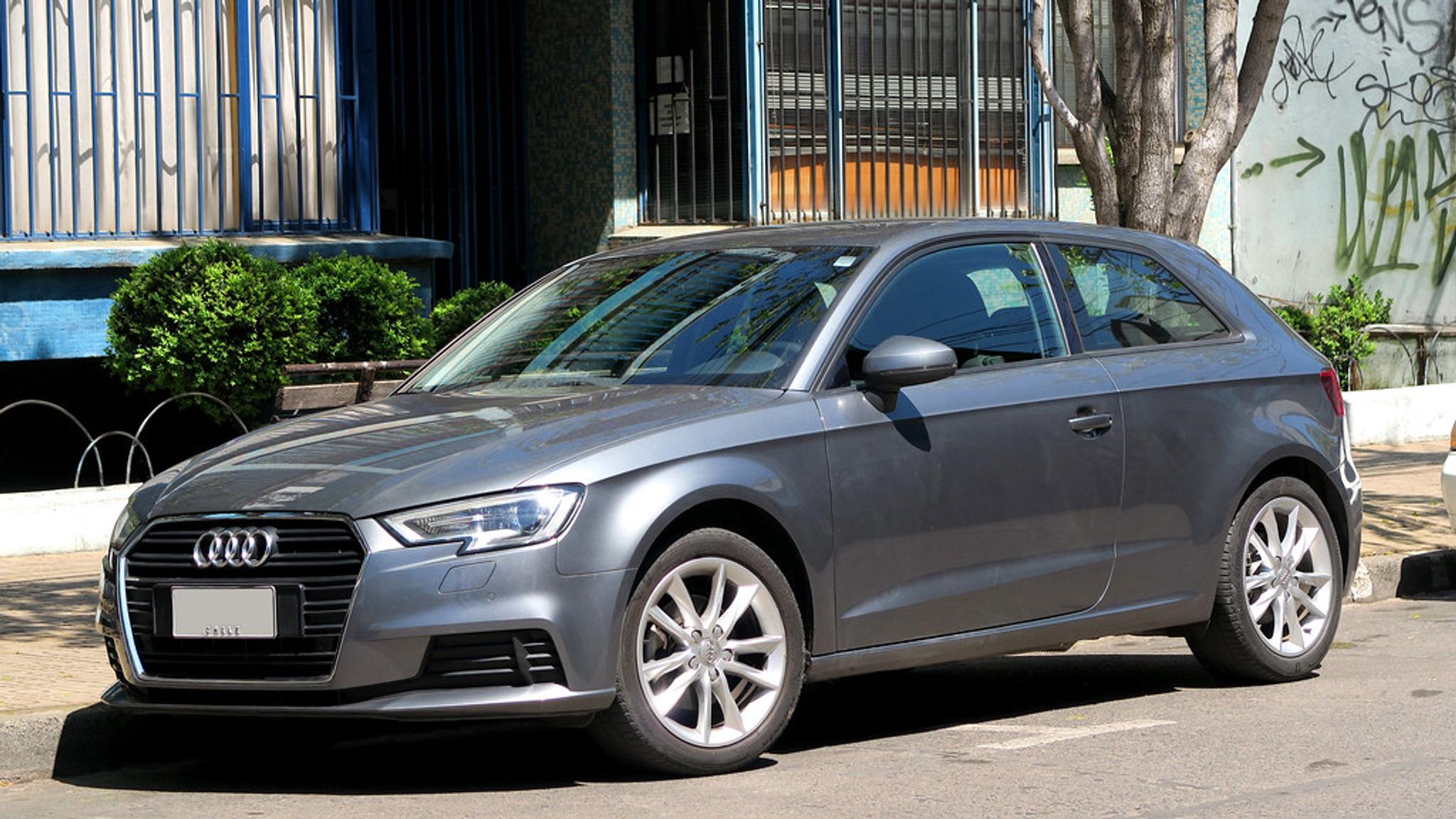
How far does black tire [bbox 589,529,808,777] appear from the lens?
5777 millimetres

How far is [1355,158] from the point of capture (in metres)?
19.0

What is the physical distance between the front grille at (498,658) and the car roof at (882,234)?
6.22 feet

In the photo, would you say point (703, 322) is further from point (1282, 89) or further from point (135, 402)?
point (1282, 89)

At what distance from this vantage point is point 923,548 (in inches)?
254

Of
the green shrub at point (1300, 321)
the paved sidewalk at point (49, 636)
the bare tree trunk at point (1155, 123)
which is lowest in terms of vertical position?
the paved sidewalk at point (49, 636)

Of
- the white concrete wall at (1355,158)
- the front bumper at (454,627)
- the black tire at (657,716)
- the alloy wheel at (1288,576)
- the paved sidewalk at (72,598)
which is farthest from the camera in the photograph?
the white concrete wall at (1355,158)

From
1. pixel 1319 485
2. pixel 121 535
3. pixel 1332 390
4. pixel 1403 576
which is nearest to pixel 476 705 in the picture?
pixel 121 535

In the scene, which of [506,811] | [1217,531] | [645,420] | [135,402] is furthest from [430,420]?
[135,402]

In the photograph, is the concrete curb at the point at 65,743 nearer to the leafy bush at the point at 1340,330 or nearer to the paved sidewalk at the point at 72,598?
the paved sidewalk at the point at 72,598

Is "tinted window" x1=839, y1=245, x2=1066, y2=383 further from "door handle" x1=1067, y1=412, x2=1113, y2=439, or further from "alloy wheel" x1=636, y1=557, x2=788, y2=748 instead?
"alloy wheel" x1=636, y1=557, x2=788, y2=748

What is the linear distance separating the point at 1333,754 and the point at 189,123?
905 cm

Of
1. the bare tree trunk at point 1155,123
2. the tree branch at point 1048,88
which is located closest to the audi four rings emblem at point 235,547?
the tree branch at point 1048,88

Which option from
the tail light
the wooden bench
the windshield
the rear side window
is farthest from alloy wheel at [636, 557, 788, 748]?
the wooden bench

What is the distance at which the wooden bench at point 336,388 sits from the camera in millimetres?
10500
